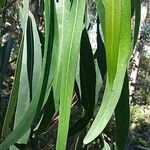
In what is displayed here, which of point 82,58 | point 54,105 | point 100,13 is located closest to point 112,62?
point 100,13

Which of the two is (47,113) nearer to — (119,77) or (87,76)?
(87,76)

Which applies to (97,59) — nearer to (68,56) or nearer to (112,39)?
(68,56)

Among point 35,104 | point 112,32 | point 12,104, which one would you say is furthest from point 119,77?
point 12,104

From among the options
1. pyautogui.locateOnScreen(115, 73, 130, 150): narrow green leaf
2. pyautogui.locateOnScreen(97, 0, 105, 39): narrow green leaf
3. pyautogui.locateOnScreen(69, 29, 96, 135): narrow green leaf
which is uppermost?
pyautogui.locateOnScreen(97, 0, 105, 39): narrow green leaf

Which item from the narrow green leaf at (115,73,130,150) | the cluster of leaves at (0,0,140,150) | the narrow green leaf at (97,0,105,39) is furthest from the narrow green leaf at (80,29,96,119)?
the narrow green leaf at (97,0,105,39)

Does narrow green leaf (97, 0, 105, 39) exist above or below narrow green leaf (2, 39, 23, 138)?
above

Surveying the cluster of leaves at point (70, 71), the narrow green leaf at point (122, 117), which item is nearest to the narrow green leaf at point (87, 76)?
the cluster of leaves at point (70, 71)

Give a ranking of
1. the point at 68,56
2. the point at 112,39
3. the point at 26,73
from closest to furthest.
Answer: the point at 112,39, the point at 68,56, the point at 26,73

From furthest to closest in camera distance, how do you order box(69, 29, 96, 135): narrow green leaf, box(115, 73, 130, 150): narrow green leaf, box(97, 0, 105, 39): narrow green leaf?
box(69, 29, 96, 135): narrow green leaf, box(115, 73, 130, 150): narrow green leaf, box(97, 0, 105, 39): narrow green leaf

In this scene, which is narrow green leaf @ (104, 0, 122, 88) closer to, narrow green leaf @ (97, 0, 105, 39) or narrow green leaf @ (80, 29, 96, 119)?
narrow green leaf @ (97, 0, 105, 39)
